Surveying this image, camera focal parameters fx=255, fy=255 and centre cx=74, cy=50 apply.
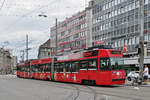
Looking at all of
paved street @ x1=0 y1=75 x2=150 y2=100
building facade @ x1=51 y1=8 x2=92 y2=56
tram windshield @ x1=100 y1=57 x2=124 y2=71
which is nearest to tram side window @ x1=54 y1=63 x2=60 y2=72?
tram windshield @ x1=100 y1=57 x2=124 y2=71

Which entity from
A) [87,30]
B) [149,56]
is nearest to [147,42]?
[149,56]

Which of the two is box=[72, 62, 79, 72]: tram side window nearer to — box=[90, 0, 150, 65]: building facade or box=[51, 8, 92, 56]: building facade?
Result: box=[90, 0, 150, 65]: building facade

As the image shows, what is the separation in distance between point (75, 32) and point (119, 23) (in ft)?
62.8

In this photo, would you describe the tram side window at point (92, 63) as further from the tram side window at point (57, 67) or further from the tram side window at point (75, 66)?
the tram side window at point (57, 67)

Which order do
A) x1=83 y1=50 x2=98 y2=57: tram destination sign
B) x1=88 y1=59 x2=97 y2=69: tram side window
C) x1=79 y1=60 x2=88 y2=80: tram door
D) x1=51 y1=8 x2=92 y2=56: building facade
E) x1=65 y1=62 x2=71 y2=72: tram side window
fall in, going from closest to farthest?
1. x1=88 y1=59 x2=97 y2=69: tram side window
2. x1=83 y1=50 x2=98 y2=57: tram destination sign
3. x1=79 y1=60 x2=88 y2=80: tram door
4. x1=65 y1=62 x2=71 y2=72: tram side window
5. x1=51 y1=8 x2=92 y2=56: building facade

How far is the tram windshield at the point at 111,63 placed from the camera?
61.3ft

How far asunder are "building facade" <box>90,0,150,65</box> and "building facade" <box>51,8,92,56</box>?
89.4 inches

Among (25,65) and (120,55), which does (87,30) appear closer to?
(25,65)

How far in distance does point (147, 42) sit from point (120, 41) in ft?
25.5

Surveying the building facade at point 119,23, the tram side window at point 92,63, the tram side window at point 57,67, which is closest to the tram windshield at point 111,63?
the tram side window at point 92,63

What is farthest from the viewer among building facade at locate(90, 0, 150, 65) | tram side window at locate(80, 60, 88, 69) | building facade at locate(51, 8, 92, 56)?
building facade at locate(51, 8, 92, 56)

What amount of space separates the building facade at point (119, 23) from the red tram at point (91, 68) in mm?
23463

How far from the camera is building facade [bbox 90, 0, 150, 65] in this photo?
47625mm

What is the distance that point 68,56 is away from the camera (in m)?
24.7
